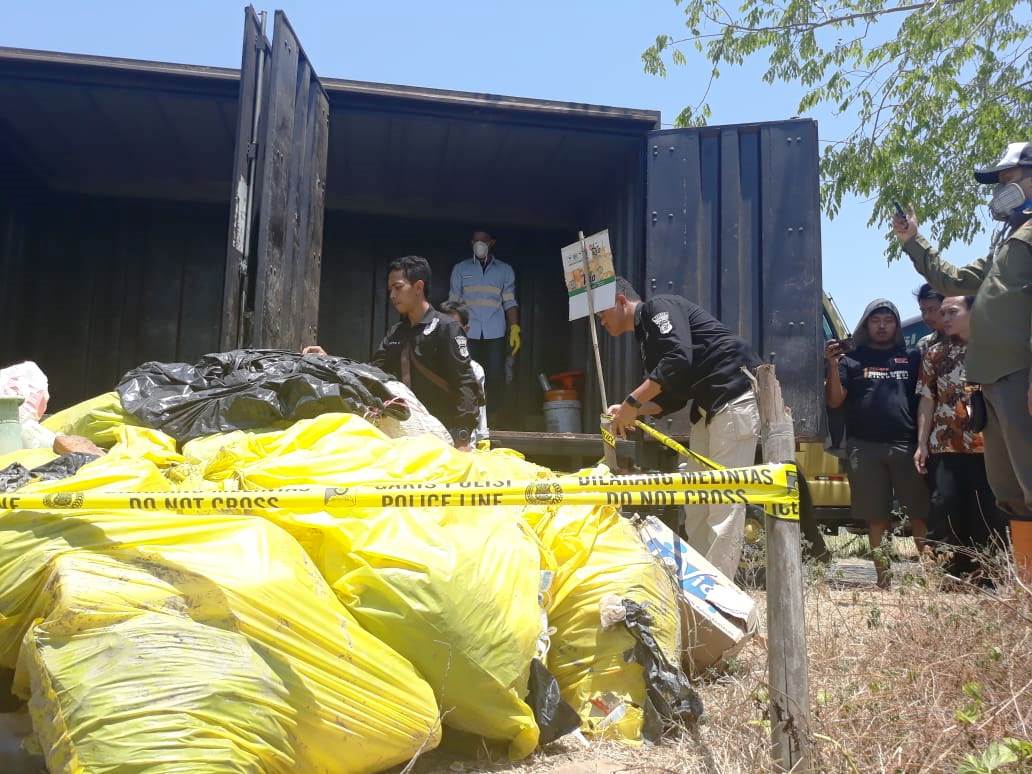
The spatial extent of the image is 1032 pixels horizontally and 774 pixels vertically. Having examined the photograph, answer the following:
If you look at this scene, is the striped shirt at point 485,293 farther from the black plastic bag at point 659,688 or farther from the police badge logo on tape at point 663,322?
the black plastic bag at point 659,688

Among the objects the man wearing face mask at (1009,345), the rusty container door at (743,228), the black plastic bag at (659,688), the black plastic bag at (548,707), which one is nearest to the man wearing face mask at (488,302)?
the rusty container door at (743,228)

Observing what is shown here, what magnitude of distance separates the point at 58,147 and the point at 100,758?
6.13 m

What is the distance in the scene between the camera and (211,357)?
3.28 metres

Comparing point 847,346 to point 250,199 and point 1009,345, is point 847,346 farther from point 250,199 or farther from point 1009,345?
point 250,199

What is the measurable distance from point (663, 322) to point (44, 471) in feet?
8.27

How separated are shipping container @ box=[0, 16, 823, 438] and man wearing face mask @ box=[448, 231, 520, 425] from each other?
0.54m

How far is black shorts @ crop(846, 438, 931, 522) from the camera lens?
4551 millimetres

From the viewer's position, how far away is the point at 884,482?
4.63 m

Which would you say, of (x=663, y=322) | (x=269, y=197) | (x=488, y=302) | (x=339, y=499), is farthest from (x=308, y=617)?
(x=488, y=302)

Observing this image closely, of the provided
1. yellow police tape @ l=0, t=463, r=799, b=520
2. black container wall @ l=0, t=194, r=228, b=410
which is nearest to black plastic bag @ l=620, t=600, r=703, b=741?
yellow police tape @ l=0, t=463, r=799, b=520

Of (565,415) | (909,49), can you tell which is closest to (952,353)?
(565,415)

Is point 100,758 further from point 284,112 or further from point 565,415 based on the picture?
point 565,415

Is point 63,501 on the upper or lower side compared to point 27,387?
lower

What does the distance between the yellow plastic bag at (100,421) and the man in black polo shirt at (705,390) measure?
205 cm
